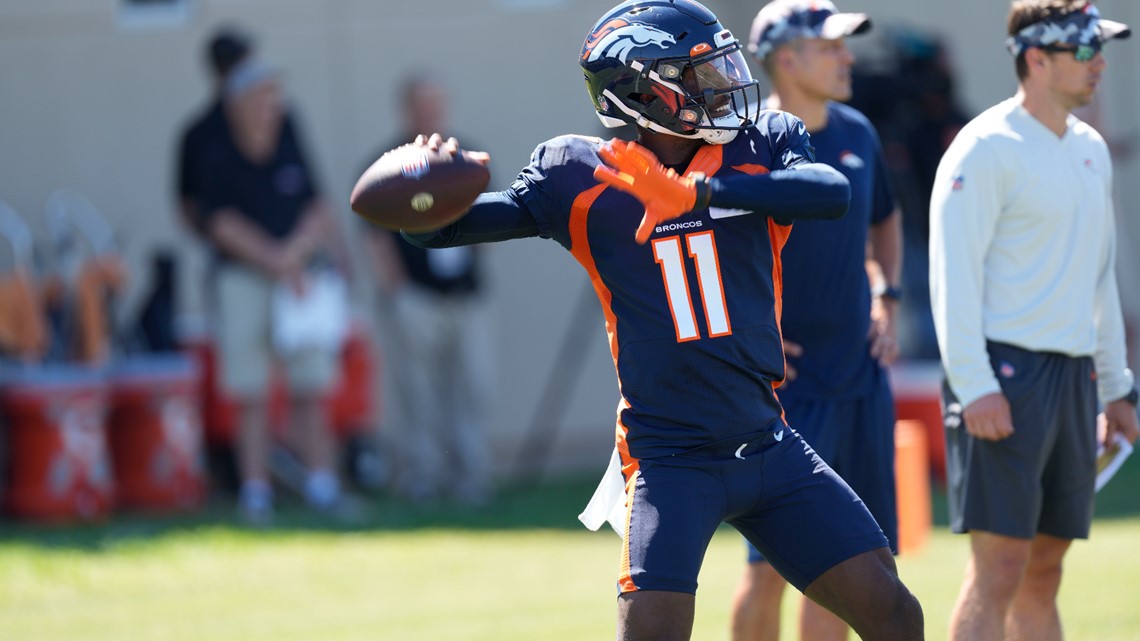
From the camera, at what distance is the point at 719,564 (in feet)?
29.4

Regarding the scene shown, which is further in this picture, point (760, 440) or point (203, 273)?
point (203, 273)

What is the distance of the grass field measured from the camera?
756cm

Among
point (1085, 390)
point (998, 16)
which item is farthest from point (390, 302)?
point (1085, 390)

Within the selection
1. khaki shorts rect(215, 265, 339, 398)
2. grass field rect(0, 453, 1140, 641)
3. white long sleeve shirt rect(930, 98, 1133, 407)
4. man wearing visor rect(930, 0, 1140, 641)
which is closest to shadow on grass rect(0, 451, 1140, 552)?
grass field rect(0, 453, 1140, 641)

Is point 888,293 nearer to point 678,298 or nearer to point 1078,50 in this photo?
point 1078,50

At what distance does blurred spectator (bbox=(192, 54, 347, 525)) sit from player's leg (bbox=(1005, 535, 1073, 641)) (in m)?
5.66

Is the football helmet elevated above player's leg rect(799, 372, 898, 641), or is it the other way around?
the football helmet

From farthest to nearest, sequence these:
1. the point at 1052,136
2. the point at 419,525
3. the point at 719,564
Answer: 1. the point at 419,525
2. the point at 719,564
3. the point at 1052,136

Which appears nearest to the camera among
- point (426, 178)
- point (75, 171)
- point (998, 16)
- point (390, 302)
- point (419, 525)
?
point (426, 178)

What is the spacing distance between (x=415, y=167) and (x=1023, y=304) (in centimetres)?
225

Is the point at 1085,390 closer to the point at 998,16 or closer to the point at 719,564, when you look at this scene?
the point at 719,564

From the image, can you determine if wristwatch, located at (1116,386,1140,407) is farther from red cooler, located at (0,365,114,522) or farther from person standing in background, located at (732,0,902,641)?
red cooler, located at (0,365,114,522)

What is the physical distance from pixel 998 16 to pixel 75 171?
7111mm

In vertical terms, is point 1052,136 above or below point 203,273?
above
